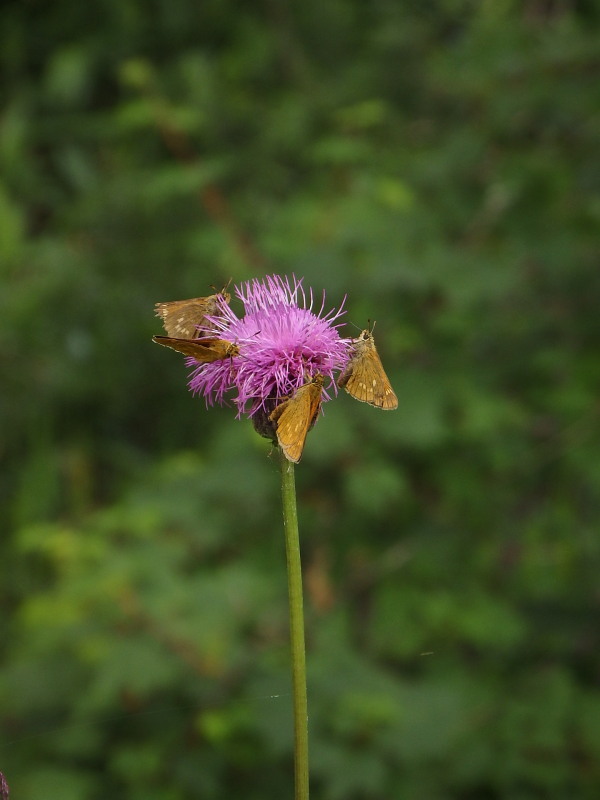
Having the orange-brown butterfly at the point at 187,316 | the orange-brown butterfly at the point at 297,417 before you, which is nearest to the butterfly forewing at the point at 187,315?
the orange-brown butterfly at the point at 187,316

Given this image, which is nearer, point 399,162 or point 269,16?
point 399,162

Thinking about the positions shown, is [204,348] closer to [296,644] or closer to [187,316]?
[187,316]

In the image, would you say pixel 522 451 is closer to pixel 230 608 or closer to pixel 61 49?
pixel 230 608

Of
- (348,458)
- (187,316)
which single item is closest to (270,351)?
(187,316)

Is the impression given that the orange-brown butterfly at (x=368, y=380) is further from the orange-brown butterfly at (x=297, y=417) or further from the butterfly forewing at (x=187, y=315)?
the butterfly forewing at (x=187, y=315)

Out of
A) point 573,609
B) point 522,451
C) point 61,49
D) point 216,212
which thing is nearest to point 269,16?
point 61,49

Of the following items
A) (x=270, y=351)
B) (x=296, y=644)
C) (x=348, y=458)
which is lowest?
(x=296, y=644)
